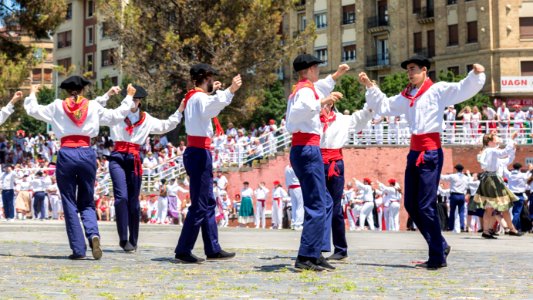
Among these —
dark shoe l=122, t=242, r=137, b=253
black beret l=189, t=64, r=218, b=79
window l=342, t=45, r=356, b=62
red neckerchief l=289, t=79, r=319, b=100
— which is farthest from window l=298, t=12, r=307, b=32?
red neckerchief l=289, t=79, r=319, b=100

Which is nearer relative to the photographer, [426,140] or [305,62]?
[305,62]

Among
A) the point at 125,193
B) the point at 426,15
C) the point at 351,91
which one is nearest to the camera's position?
the point at 125,193

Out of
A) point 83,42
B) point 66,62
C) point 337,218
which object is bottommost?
point 337,218

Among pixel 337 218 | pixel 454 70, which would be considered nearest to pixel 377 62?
pixel 454 70

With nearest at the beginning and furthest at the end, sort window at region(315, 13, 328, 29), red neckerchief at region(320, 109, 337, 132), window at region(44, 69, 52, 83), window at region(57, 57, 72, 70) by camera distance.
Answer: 1. red neckerchief at region(320, 109, 337, 132)
2. window at region(315, 13, 328, 29)
3. window at region(57, 57, 72, 70)
4. window at region(44, 69, 52, 83)

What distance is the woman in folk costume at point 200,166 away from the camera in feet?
37.0

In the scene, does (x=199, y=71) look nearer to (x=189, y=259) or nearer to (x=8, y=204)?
(x=189, y=259)

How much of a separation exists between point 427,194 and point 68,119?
177 inches

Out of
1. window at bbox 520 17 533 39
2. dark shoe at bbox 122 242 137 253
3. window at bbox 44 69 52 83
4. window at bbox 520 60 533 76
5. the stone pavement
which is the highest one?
window at bbox 44 69 52 83

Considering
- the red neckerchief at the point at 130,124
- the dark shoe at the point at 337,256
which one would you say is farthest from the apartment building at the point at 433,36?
the dark shoe at the point at 337,256

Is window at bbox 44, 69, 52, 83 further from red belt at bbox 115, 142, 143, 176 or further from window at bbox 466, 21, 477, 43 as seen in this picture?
red belt at bbox 115, 142, 143, 176

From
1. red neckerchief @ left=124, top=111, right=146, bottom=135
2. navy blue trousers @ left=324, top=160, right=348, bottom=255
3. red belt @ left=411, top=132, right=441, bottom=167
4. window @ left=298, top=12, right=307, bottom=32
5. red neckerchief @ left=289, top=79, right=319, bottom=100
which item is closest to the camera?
red neckerchief @ left=289, top=79, right=319, bottom=100

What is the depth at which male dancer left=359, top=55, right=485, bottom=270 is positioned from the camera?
424 inches

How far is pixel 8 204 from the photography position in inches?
1319
